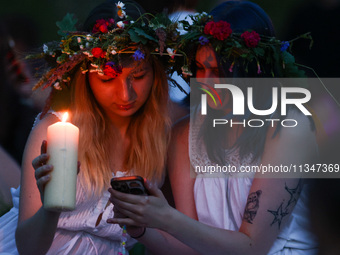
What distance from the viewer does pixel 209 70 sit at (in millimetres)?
2588

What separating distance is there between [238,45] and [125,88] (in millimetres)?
557

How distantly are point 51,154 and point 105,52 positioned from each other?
0.75 meters

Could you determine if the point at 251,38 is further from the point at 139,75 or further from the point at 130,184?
the point at 130,184

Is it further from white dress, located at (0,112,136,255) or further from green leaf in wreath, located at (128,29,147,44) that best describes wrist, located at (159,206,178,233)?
green leaf in wreath, located at (128,29,147,44)

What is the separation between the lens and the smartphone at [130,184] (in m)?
2.12

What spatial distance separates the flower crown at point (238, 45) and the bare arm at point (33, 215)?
781 millimetres

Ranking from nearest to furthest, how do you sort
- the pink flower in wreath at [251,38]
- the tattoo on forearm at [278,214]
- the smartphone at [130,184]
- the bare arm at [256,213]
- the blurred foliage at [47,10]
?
1. the smartphone at [130,184]
2. the bare arm at [256,213]
3. the pink flower in wreath at [251,38]
4. the tattoo on forearm at [278,214]
5. the blurred foliage at [47,10]

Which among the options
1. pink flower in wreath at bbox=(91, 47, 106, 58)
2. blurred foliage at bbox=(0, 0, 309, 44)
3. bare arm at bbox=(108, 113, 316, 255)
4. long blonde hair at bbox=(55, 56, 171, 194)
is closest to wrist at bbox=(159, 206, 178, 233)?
bare arm at bbox=(108, 113, 316, 255)

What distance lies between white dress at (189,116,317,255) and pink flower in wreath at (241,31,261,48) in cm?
59

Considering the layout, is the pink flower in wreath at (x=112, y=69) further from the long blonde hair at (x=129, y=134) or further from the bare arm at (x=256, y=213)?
the bare arm at (x=256, y=213)

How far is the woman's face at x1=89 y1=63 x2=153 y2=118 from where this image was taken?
2.55m

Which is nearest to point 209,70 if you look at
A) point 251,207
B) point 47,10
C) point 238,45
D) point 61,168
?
point 238,45

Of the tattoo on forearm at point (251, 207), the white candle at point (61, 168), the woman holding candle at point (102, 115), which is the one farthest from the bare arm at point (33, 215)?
the tattoo on forearm at point (251, 207)

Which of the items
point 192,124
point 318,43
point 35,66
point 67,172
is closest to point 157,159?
point 192,124
